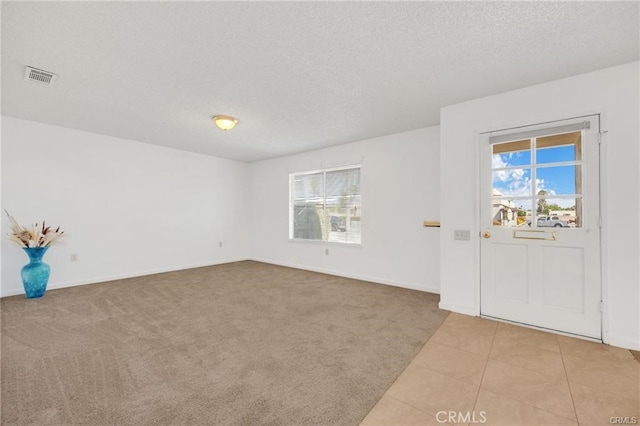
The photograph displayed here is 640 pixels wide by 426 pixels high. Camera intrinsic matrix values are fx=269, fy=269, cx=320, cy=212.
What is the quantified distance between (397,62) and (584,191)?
221 centimetres

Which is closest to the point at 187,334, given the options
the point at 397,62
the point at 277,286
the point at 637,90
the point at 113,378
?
the point at 113,378

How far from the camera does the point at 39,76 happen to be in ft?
8.75

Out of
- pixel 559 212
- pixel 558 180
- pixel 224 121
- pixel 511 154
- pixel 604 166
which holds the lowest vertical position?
pixel 559 212

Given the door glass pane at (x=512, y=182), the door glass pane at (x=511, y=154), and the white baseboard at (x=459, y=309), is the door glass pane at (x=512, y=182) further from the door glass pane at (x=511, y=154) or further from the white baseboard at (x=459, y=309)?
the white baseboard at (x=459, y=309)

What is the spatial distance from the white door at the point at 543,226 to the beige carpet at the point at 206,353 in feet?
2.88

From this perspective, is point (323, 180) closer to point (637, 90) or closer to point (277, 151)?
point (277, 151)

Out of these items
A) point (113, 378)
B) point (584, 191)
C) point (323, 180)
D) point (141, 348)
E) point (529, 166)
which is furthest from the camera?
point (323, 180)

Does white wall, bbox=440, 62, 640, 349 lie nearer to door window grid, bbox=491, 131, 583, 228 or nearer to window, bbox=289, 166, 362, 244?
door window grid, bbox=491, 131, 583, 228

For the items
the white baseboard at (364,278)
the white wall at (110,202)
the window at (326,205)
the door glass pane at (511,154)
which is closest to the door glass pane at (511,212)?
the door glass pane at (511,154)

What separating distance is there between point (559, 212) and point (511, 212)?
40 cm

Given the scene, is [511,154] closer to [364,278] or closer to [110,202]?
[364,278]

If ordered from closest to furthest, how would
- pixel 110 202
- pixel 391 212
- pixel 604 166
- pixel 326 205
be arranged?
pixel 604 166, pixel 391 212, pixel 110 202, pixel 326 205

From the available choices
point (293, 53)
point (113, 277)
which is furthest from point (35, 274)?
point (293, 53)

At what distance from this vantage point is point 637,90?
2.41 meters
